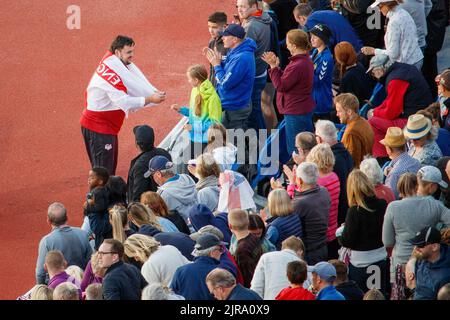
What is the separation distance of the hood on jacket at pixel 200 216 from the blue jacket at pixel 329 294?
1726 millimetres

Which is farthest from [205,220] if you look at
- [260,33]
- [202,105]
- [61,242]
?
[260,33]

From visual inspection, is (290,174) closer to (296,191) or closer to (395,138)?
(296,191)

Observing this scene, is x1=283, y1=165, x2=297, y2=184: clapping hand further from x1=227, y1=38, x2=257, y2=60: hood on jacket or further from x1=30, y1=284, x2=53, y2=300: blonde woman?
x1=30, y1=284, x2=53, y2=300: blonde woman

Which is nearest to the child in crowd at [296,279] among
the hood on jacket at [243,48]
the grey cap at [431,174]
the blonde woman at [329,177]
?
the grey cap at [431,174]

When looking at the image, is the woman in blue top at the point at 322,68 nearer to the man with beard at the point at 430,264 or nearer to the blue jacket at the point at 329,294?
the man with beard at the point at 430,264

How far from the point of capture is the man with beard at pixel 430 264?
30.9 ft

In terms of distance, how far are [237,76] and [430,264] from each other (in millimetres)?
4283

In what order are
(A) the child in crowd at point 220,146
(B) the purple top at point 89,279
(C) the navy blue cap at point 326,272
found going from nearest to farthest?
(C) the navy blue cap at point 326,272 < (B) the purple top at point 89,279 < (A) the child in crowd at point 220,146

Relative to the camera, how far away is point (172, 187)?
37.6 ft

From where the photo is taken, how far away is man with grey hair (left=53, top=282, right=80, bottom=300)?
9.07m

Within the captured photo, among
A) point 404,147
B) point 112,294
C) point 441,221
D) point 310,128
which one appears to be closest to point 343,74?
point 310,128

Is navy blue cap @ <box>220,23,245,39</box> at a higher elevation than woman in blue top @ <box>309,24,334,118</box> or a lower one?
higher

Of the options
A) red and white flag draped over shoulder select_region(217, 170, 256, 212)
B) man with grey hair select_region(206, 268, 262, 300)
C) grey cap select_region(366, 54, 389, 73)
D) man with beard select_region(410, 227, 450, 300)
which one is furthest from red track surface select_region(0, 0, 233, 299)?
man with beard select_region(410, 227, 450, 300)

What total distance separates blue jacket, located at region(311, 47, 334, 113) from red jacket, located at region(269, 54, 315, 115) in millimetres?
312
